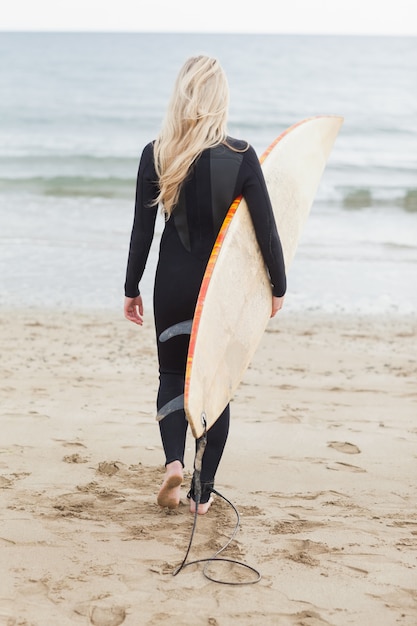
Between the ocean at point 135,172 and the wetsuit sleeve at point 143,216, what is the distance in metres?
4.31

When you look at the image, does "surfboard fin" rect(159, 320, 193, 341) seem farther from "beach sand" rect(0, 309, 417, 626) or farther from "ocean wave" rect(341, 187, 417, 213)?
"ocean wave" rect(341, 187, 417, 213)

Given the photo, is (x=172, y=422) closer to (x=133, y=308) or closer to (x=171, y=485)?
(x=171, y=485)

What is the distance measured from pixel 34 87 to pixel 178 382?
31286 millimetres

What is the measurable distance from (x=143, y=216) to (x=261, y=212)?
1.42 feet

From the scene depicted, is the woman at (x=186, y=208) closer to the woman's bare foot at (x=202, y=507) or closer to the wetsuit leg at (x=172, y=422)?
the wetsuit leg at (x=172, y=422)

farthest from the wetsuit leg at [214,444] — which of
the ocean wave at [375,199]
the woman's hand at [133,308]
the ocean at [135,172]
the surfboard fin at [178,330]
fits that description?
the ocean wave at [375,199]

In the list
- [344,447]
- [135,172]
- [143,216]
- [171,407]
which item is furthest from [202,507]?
[135,172]

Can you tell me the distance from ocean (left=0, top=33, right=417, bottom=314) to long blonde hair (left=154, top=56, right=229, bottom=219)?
4.57 meters

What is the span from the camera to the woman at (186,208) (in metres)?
2.56

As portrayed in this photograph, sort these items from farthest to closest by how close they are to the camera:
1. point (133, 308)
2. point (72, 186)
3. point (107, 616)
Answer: point (72, 186)
point (133, 308)
point (107, 616)

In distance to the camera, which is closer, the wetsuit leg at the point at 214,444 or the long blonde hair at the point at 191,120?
the long blonde hair at the point at 191,120

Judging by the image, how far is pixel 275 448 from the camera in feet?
12.3

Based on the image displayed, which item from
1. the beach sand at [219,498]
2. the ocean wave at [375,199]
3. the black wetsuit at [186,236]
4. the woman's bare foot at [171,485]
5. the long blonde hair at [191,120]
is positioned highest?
the long blonde hair at [191,120]

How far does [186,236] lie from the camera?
106 inches
